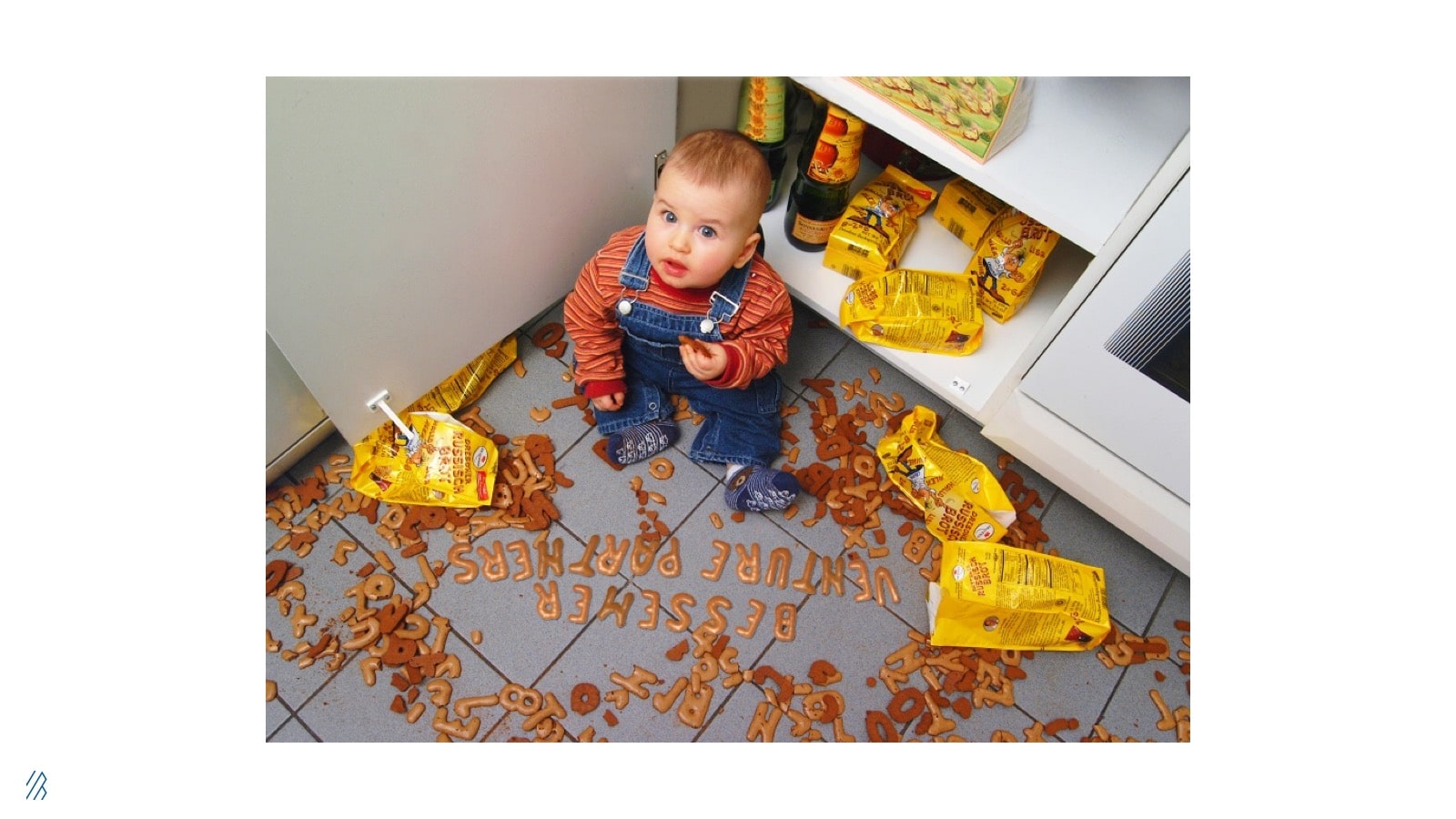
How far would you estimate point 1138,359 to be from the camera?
1.17m

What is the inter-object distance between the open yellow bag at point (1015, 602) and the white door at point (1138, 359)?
0.74ft

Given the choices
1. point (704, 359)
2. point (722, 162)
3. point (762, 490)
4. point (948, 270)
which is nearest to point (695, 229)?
point (722, 162)

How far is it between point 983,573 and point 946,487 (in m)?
0.18

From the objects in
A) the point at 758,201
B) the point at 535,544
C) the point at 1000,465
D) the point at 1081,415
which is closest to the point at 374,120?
the point at 758,201

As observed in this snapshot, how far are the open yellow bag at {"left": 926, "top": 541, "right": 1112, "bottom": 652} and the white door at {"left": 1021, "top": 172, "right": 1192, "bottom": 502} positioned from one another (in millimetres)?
226

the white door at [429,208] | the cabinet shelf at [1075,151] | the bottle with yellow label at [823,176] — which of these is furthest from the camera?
the bottle with yellow label at [823,176]

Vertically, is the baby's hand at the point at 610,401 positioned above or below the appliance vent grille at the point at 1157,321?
below

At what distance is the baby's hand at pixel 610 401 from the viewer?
1517 millimetres

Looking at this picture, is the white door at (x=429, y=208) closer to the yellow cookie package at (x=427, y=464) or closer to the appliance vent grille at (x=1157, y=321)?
the yellow cookie package at (x=427, y=464)

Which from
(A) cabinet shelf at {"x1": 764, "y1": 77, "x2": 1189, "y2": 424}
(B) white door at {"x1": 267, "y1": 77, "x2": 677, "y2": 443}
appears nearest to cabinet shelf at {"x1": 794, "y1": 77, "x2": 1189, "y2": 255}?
(A) cabinet shelf at {"x1": 764, "y1": 77, "x2": 1189, "y2": 424}

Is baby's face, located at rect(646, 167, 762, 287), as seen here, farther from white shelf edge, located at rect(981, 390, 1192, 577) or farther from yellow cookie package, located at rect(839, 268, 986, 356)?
white shelf edge, located at rect(981, 390, 1192, 577)

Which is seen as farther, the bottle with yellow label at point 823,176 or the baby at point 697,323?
the bottle with yellow label at point 823,176

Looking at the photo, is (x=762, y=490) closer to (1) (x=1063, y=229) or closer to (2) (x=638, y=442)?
(2) (x=638, y=442)

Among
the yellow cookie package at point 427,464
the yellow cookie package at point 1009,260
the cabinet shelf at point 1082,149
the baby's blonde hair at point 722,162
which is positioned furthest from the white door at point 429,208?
the yellow cookie package at point 1009,260
